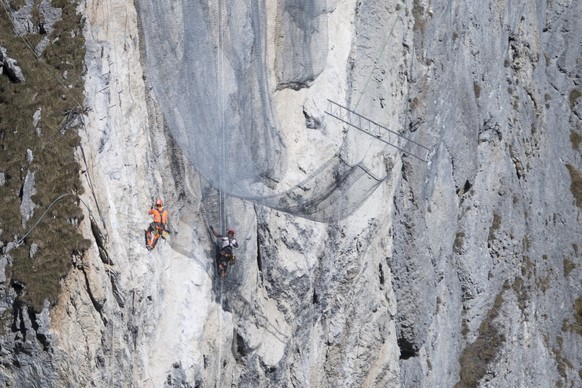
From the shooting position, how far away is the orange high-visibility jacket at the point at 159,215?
2302 centimetres

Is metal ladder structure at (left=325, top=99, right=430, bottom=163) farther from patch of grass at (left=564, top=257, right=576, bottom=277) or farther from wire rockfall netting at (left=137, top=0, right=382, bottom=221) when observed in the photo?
patch of grass at (left=564, top=257, right=576, bottom=277)

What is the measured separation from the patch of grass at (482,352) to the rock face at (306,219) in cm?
6

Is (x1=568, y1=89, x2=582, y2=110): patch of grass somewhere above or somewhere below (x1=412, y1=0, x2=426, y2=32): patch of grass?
above

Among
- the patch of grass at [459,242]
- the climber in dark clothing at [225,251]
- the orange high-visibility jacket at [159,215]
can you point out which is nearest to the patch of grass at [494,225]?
the patch of grass at [459,242]

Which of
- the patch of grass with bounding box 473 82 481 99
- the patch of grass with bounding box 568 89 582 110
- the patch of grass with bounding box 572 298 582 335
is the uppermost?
the patch of grass with bounding box 568 89 582 110

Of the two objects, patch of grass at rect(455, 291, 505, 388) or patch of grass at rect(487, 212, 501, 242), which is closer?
patch of grass at rect(455, 291, 505, 388)

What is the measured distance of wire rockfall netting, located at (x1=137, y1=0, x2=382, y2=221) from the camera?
2411cm

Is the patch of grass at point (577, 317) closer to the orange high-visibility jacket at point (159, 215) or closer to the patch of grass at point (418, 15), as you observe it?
the patch of grass at point (418, 15)

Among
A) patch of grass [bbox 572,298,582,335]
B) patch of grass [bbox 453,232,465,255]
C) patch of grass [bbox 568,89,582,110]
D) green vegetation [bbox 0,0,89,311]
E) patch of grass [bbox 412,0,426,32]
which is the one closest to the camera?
green vegetation [bbox 0,0,89,311]

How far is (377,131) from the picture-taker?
30078 mm

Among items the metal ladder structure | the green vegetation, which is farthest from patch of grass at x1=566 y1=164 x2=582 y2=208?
the green vegetation

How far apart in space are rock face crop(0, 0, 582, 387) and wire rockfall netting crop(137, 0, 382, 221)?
5 centimetres

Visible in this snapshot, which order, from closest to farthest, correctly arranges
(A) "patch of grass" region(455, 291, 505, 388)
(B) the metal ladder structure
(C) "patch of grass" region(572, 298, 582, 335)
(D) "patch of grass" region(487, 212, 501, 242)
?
(B) the metal ladder structure
(A) "patch of grass" region(455, 291, 505, 388)
(D) "patch of grass" region(487, 212, 501, 242)
(C) "patch of grass" region(572, 298, 582, 335)

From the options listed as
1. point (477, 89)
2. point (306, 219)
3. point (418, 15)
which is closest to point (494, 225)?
point (477, 89)
